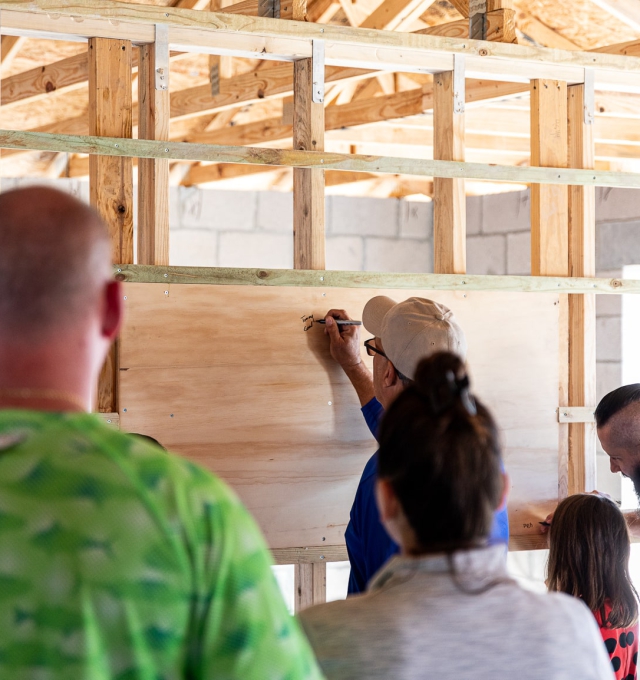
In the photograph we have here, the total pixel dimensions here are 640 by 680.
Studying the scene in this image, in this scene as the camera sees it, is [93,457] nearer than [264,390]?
Yes

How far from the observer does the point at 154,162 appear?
260 cm

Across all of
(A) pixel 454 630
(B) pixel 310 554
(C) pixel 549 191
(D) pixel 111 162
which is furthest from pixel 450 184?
(A) pixel 454 630

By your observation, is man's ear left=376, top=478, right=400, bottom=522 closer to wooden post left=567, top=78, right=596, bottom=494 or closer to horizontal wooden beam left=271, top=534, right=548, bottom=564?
horizontal wooden beam left=271, top=534, right=548, bottom=564

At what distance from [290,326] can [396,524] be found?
4.94ft

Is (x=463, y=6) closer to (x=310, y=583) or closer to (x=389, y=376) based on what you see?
(x=389, y=376)

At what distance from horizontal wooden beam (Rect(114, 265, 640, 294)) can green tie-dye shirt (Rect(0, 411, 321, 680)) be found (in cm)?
164

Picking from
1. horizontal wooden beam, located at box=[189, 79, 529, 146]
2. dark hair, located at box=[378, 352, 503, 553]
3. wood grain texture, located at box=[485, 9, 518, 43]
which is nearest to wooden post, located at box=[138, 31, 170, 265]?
wood grain texture, located at box=[485, 9, 518, 43]

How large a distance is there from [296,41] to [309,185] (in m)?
0.44

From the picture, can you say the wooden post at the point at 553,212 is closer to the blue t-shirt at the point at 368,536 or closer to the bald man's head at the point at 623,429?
the bald man's head at the point at 623,429

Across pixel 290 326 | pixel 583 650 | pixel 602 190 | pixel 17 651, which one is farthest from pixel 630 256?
pixel 17 651

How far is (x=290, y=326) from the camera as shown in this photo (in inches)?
106

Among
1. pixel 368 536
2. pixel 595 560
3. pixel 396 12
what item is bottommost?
pixel 595 560

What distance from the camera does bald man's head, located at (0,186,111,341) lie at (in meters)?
0.96

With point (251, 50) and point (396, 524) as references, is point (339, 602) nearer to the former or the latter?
point (396, 524)
